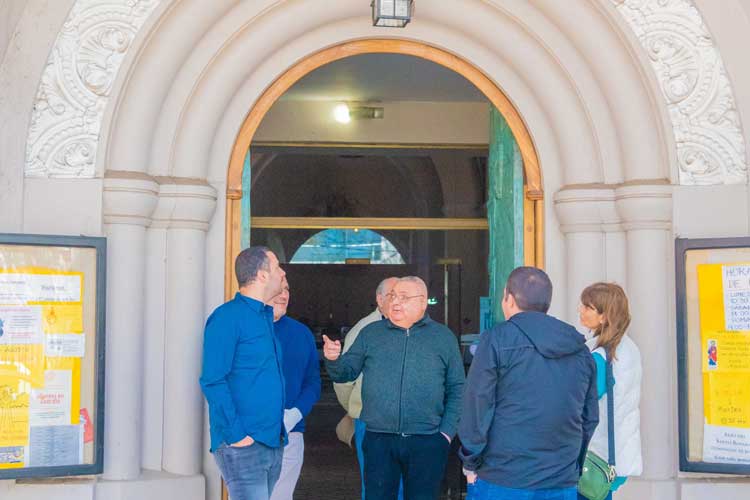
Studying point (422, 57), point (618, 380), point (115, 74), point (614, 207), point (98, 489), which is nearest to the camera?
point (618, 380)

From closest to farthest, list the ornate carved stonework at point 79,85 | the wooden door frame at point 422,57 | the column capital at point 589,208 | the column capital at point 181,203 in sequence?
the ornate carved stonework at point 79,85 → the column capital at point 181,203 → the column capital at point 589,208 → the wooden door frame at point 422,57

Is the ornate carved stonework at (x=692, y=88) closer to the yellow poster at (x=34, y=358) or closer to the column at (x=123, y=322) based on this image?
the column at (x=123, y=322)

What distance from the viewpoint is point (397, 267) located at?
42.7 feet

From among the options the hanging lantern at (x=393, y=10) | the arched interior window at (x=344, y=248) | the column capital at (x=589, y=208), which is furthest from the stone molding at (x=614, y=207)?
the arched interior window at (x=344, y=248)

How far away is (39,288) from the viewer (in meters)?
4.50

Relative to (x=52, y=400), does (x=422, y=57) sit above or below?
above

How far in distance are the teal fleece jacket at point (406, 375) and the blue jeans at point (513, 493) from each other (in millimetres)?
967

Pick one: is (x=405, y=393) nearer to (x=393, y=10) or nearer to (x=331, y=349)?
(x=331, y=349)

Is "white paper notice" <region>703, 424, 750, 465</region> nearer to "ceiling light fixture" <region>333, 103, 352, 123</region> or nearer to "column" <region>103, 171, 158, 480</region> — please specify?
"column" <region>103, 171, 158, 480</region>

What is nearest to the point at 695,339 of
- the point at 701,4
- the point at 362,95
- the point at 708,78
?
the point at 708,78

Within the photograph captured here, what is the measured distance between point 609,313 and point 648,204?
117cm

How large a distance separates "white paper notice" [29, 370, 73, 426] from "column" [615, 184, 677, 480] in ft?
8.89

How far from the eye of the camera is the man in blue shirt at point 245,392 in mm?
3936

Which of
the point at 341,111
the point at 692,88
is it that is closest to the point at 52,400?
the point at 692,88
